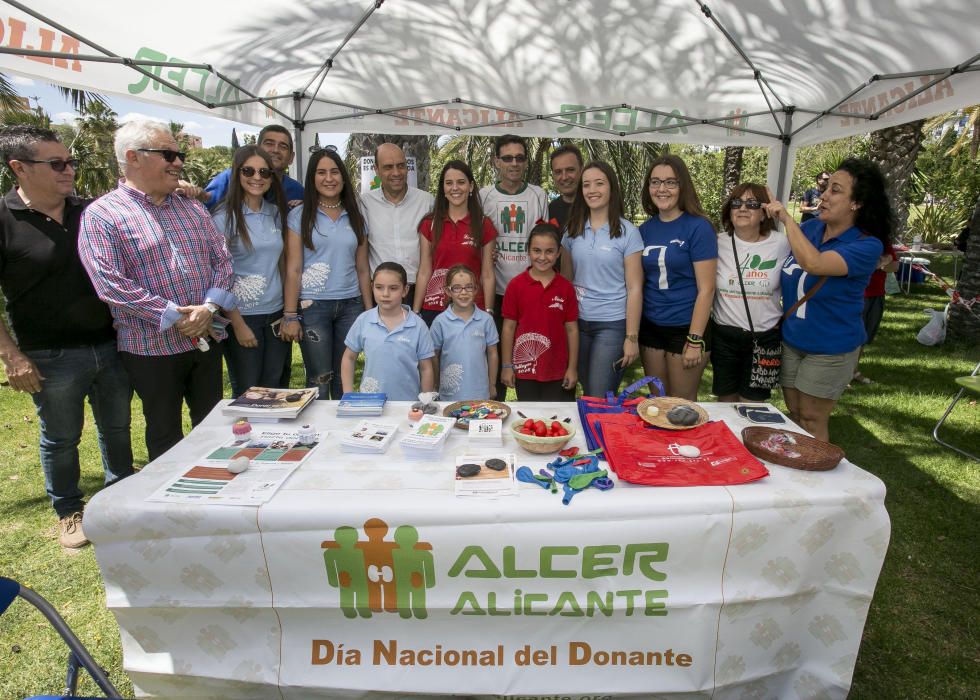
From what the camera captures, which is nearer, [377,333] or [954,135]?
[377,333]

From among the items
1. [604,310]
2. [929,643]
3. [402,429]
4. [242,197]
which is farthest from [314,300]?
[929,643]

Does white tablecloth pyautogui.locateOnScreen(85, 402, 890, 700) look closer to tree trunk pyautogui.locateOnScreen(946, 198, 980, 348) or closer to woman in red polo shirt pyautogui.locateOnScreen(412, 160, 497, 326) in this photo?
woman in red polo shirt pyautogui.locateOnScreen(412, 160, 497, 326)

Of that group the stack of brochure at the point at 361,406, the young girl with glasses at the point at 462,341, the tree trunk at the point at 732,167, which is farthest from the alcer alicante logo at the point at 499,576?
the tree trunk at the point at 732,167

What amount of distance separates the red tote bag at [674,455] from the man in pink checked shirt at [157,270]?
1.99m

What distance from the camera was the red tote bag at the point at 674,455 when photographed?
184 cm

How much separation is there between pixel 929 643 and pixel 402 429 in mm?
2333

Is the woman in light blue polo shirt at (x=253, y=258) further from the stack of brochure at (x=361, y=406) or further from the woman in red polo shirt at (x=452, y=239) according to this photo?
the stack of brochure at (x=361, y=406)

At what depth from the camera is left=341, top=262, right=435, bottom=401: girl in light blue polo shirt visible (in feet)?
9.46

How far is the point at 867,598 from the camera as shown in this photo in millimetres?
1837

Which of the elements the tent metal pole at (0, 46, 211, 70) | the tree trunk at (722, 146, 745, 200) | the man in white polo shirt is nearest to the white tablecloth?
the man in white polo shirt

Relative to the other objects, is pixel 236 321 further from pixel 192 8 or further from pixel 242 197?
pixel 192 8

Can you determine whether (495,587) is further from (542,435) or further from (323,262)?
(323,262)

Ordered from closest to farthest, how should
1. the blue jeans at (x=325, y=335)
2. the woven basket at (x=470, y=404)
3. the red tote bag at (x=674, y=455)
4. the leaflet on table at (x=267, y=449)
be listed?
the red tote bag at (x=674, y=455)
the leaflet on table at (x=267, y=449)
the woven basket at (x=470, y=404)
the blue jeans at (x=325, y=335)

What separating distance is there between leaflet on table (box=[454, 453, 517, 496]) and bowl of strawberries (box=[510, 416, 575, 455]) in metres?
0.08
